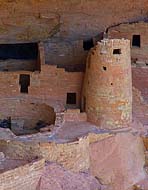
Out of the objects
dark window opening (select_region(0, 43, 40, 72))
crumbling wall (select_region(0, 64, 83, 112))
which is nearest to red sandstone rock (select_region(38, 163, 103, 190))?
crumbling wall (select_region(0, 64, 83, 112))

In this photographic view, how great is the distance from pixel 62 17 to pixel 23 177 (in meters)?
4.22

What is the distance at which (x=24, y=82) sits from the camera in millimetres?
13906

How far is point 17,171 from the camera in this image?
10.7 meters

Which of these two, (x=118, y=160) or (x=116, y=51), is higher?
(x=116, y=51)

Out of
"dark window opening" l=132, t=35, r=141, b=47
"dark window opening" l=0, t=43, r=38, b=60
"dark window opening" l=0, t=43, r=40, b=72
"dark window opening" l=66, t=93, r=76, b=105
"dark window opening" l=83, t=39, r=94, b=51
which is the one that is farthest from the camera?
"dark window opening" l=0, t=43, r=38, b=60

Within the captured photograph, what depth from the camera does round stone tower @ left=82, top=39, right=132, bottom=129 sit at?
12.6 metres

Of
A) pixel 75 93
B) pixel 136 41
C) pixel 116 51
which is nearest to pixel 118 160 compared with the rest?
pixel 75 93

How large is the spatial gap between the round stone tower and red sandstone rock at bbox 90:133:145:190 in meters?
0.37

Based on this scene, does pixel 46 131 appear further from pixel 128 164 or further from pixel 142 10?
pixel 142 10

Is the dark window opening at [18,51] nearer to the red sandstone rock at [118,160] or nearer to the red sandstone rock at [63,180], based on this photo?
the red sandstone rock at [118,160]

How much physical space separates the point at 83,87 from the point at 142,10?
2.09 m

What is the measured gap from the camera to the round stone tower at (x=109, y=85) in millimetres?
12570

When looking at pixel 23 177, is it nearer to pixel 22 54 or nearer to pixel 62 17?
pixel 62 17

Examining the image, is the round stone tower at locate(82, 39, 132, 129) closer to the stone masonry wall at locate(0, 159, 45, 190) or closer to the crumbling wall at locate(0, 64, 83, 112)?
the crumbling wall at locate(0, 64, 83, 112)
